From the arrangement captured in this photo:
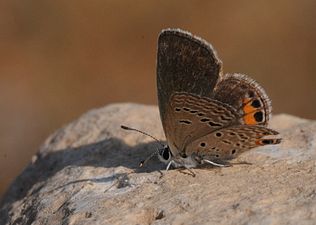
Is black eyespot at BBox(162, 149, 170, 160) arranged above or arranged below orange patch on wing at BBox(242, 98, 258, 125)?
below

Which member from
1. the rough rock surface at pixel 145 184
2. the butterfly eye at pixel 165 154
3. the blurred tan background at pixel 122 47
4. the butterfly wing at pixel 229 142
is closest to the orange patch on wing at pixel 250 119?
the butterfly wing at pixel 229 142

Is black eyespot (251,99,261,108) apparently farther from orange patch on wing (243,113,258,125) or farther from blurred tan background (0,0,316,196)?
blurred tan background (0,0,316,196)

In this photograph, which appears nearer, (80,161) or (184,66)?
(184,66)

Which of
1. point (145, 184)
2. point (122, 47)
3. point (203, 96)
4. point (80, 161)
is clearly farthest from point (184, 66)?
point (122, 47)

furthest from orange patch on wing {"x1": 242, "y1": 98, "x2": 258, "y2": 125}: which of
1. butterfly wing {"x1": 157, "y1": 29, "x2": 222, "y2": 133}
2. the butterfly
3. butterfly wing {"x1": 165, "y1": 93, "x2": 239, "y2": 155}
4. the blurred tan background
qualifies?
the blurred tan background

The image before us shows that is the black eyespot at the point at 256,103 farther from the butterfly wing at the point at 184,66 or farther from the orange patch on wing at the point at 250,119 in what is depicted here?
the butterfly wing at the point at 184,66

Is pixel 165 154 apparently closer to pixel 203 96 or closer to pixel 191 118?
pixel 191 118
